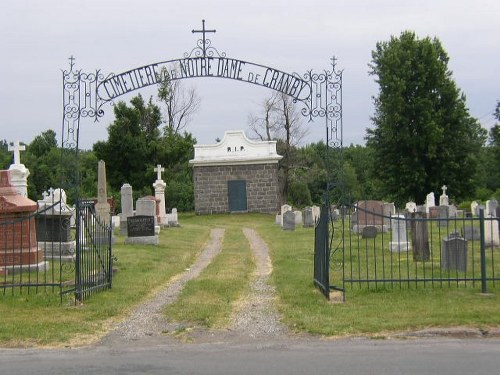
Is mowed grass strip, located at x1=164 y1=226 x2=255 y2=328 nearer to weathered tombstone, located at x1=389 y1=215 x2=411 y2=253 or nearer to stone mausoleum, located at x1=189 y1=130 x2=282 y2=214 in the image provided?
weathered tombstone, located at x1=389 y1=215 x2=411 y2=253

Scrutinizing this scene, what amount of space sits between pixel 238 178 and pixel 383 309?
36.7 m

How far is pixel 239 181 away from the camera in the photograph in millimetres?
46438

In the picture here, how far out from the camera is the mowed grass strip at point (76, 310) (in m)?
8.77

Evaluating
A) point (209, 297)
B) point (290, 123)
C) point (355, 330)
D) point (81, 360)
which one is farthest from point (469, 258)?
point (290, 123)

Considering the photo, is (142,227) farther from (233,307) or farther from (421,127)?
(421,127)

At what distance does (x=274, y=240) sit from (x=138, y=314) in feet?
49.5

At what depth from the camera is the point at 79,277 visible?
11.1 metres

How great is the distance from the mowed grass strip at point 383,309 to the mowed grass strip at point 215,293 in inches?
32.1

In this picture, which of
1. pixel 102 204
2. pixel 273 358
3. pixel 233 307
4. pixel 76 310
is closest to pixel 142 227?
pixel 102 204

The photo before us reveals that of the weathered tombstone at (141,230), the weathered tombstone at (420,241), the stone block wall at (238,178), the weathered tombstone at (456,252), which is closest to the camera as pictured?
the weathered tombstone at (456,252)

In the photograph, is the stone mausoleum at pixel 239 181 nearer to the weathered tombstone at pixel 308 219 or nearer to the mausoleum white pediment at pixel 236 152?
the mausoleum white pediment at pixel 236 152

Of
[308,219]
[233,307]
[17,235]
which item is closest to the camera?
[233,307]

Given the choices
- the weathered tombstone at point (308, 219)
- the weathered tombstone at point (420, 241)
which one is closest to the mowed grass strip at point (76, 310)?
the weathered tombstone at point (420, 241)

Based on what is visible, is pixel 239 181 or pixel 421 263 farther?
pixel 239 181
